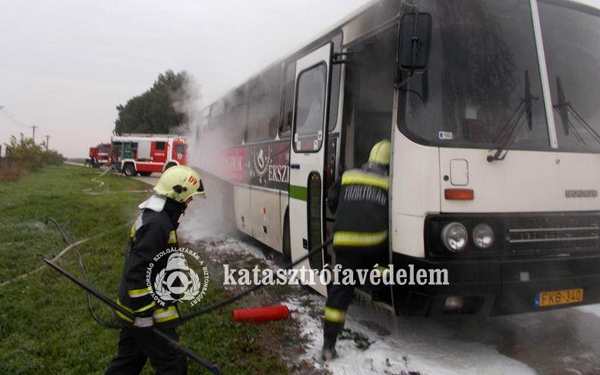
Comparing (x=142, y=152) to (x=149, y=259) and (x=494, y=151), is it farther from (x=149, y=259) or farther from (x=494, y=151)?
(x=494, y=151)

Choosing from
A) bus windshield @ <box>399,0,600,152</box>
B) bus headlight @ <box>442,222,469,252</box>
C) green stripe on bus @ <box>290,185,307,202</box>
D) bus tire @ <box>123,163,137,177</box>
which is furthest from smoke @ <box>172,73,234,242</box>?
bus tire @ <box>123,163,137,177</box>

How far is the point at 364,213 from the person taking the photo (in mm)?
3789

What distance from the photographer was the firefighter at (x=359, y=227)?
12.5 ft

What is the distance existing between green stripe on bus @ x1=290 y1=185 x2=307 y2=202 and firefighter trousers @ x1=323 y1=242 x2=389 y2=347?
1.40 m

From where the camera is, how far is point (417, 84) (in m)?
3.69

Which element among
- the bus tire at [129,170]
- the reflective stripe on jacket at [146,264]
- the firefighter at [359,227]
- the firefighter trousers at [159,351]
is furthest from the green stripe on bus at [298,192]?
the bus tire at [129,170]

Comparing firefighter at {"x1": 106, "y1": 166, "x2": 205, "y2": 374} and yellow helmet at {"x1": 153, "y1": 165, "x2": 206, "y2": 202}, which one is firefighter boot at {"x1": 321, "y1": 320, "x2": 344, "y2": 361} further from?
yellow helmet at {"x1": 153, "y1": 165, "x2": 206, "y2": 202}

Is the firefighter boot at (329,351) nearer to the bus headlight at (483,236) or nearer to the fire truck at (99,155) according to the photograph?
the bus headlight at (483,236)

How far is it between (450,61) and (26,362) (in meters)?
4.47

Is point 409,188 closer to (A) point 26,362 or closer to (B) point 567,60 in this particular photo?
(B) point 567,60

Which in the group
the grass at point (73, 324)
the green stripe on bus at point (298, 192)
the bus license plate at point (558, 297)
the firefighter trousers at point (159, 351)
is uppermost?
the green stripe on bus at point (298, 192)

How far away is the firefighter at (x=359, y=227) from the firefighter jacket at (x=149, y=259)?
1.38 metres

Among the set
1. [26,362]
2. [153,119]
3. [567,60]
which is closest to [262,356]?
[26,362]

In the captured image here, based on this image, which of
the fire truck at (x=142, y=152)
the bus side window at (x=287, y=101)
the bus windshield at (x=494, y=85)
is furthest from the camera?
the fire truck at (x=142, y=152)
